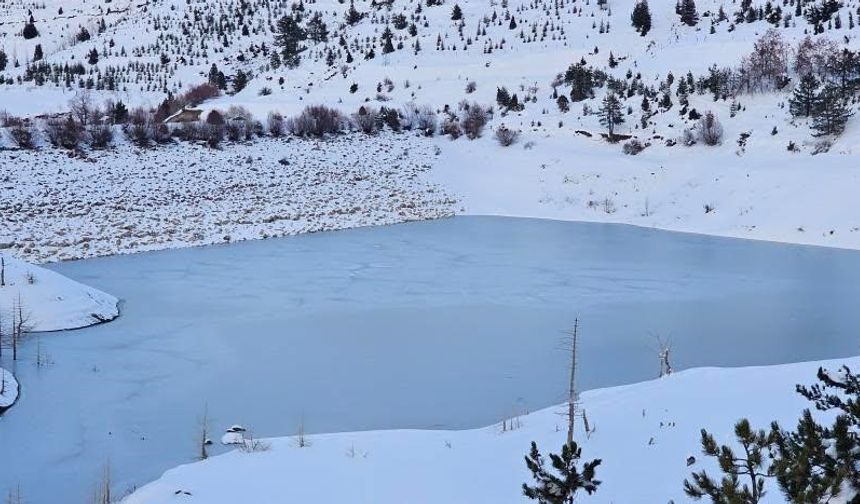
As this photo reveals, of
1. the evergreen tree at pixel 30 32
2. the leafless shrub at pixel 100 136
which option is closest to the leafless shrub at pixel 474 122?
the leafless shrub at pixel 100 136

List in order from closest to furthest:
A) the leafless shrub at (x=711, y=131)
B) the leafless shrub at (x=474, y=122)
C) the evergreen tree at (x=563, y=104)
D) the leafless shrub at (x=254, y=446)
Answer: the leafless shrub at (x=254, y=446) → the leafless shrub at (x=711, y=131) → the leafless shrub at (x=474, y=122) → the evergreen tree at (x=563, y=104)

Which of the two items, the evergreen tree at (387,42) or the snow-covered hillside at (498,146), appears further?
the evergreen tree at (387,42)

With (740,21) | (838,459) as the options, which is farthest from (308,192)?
(838,459)

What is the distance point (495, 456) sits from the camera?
7039 mm

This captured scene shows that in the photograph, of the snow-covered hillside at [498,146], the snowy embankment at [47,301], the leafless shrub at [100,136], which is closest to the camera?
the snowy embankment at [47,301]

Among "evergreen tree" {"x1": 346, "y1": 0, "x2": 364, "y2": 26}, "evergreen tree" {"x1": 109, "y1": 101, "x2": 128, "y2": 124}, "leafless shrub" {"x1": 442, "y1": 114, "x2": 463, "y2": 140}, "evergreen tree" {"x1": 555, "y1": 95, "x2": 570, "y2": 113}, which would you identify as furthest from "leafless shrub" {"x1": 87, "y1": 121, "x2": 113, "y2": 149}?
"evergreen tree" {"x1": 346, "y1": 0, "x2": 364, "y2": 26}

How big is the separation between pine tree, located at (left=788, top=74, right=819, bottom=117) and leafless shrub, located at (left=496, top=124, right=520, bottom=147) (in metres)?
10.00

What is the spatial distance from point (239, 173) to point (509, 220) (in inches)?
401

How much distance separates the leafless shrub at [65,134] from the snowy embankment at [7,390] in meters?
19.7

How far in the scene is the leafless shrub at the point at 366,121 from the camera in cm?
3303

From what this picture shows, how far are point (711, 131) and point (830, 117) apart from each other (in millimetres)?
3748

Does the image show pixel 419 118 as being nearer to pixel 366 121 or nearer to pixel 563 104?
pixel 366 121

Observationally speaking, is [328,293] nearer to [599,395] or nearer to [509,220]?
[599,395]

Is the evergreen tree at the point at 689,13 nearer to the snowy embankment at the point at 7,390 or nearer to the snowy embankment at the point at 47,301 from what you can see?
the snowy embankment at the point at 47,301
